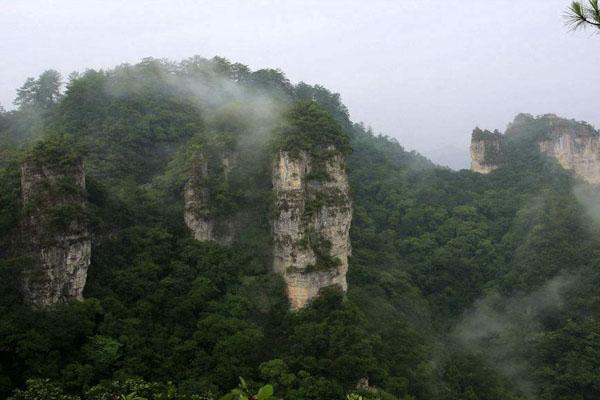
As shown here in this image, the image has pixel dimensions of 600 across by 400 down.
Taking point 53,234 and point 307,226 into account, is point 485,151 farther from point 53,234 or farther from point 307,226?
point 53,234

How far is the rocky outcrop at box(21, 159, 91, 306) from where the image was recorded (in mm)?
21922

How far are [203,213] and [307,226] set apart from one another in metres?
5.63

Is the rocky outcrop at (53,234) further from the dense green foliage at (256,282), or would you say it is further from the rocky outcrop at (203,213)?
the rocky outcrop at (203,213)

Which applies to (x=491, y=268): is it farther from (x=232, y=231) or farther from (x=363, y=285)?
(x=232, y=231)

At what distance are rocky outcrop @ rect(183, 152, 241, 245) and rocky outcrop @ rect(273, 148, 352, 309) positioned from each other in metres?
2.89

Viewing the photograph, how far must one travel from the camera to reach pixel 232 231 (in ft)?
97.5

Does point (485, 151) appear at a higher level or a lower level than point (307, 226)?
higher

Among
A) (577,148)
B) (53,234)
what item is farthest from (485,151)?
(53,234)

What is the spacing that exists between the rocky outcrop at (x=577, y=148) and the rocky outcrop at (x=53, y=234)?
53.3 m

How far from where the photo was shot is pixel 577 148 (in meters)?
59.3

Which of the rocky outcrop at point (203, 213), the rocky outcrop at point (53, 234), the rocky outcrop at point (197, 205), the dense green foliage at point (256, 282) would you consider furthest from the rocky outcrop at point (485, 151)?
the rocky outcrop at point (53, 234)

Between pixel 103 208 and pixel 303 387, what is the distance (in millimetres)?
12872

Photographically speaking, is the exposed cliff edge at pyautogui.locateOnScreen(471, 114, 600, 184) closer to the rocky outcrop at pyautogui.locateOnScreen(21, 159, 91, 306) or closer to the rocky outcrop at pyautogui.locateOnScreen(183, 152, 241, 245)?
the rocky outcrop at pyautogui.locateOnScreen(183, 152, 241, 245)

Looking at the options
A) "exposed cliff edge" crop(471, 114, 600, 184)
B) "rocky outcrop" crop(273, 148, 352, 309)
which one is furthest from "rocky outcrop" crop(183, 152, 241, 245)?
"exposed cliff edge" crop(471, 114, 600, 184)
